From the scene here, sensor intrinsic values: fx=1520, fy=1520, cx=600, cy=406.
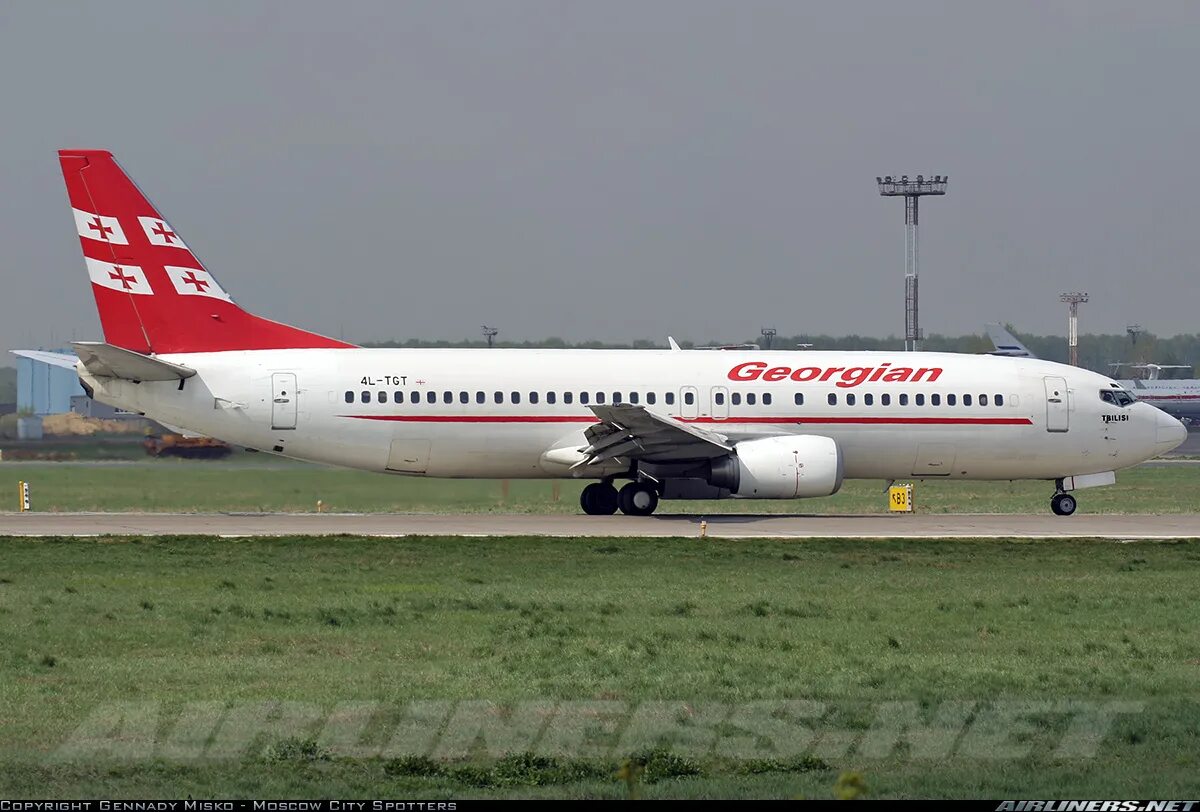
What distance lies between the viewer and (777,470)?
30.5 meters

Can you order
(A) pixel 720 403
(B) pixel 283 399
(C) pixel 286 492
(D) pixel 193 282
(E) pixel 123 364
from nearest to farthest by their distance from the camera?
(E) pixel 123 364
(B) pixel 283 399
(D) pixel 193 282
(C) pixel 286 492
(A) pixel 720 403

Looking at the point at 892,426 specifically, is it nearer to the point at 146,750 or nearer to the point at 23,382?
the point at 146,750

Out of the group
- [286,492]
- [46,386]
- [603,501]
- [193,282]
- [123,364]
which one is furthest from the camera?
[46,386]

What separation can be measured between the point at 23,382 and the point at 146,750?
188ft

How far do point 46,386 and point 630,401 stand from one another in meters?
45.8

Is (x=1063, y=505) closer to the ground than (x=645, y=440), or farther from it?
closer to the ground

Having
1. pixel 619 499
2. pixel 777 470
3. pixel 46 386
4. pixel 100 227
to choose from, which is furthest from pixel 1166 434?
pixel 46 386

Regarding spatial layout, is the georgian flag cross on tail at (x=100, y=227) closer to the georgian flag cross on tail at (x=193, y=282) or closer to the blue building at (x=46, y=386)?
the georgian flag cross on tail at (x=193, y=282)

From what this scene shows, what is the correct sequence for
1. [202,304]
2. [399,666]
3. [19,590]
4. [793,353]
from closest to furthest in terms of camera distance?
1. [399,666]
2. [19,590]
3. [202,304]
4. [793,353]

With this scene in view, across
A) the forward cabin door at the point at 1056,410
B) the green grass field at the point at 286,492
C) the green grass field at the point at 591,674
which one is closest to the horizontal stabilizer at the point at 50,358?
the green grass field at the point at 286,492

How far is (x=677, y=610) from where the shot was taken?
17.4 metres

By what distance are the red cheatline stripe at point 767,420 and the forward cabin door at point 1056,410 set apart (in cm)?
50

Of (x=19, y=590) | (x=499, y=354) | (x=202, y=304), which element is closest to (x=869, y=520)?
(x=499, y=354)

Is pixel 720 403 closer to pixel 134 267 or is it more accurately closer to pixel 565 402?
pixel 565 402
